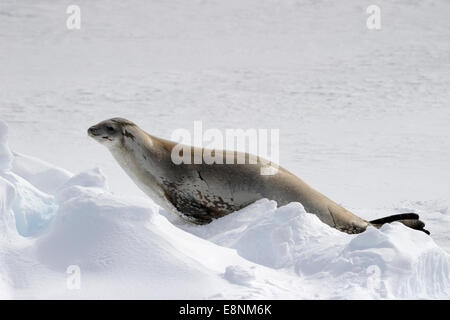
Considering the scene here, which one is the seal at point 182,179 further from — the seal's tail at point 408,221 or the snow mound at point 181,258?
the seal's tail at point 408,221

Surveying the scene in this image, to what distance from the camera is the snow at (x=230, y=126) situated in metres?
3.75

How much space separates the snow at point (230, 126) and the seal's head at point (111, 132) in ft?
1.22

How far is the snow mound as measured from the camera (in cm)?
358

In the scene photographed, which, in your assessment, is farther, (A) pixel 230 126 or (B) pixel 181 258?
(A) pixel 230 126

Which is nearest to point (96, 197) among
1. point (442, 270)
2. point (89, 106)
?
point (442, 270)

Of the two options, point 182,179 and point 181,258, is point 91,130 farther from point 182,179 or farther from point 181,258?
point 181,258

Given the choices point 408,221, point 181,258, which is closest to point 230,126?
point 408,221

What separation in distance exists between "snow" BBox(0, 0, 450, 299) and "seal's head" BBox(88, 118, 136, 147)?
37 cm

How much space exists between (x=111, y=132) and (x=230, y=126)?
6382mm

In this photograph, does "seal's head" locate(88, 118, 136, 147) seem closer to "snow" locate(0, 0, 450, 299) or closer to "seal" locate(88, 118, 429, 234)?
"seal" locate(88, 118, 429, 234)

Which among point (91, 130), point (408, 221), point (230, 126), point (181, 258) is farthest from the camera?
point (230, 126)

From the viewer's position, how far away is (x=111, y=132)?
202 inches

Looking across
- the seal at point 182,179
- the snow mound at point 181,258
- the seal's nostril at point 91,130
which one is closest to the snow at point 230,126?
the snow mound at point 181,258
